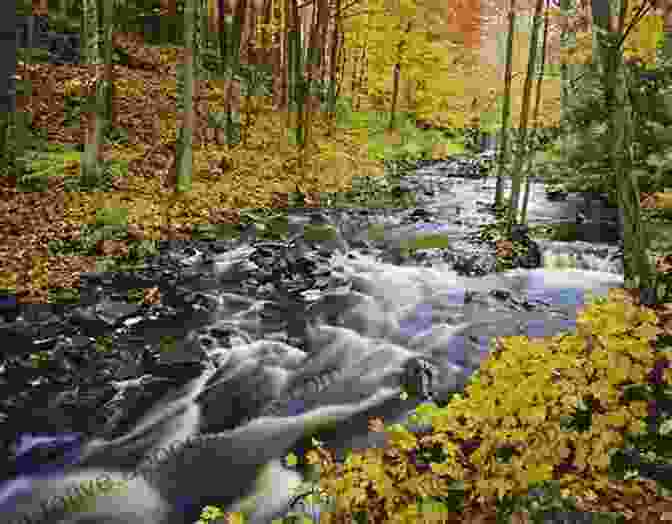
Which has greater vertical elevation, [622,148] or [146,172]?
[622,148]

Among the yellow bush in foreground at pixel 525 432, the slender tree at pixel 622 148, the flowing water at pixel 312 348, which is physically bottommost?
the flowing water at pixel 312 348

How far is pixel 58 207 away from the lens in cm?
1305

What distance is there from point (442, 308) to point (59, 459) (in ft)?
23.8

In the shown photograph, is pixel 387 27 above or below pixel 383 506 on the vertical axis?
above

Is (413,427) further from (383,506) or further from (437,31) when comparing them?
(437,31)

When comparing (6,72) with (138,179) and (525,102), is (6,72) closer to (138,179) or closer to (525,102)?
(138,179)

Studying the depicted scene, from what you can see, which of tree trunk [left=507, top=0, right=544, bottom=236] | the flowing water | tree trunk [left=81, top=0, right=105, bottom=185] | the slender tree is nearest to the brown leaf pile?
tree trunk [left=81, top=0, right=105, bottom=185]

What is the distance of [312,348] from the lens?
31.0 ft

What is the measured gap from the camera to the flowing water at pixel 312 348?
630cm

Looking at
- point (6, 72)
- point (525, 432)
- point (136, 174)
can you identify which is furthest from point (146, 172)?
point (525, 432)

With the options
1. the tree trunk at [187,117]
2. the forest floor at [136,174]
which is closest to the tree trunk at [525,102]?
the forest floor at [136,174]

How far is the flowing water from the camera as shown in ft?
20.7

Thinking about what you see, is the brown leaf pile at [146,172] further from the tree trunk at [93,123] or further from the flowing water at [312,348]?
the flowing water at [312,348]

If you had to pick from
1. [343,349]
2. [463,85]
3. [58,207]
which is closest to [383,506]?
[343,349]
